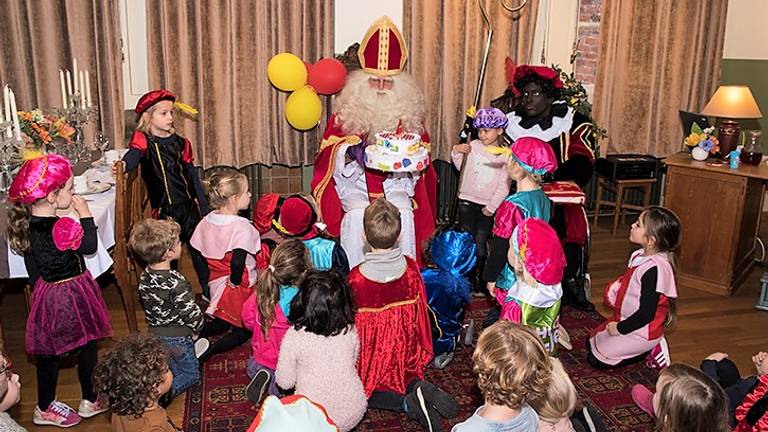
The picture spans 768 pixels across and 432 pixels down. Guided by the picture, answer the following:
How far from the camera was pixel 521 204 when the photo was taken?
3801mm

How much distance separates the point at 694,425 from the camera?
7.88ft

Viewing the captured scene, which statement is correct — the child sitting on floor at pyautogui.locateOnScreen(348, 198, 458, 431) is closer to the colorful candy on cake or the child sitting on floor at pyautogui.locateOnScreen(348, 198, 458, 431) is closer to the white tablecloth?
the colorful candy on cake

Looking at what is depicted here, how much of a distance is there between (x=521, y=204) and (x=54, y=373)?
2.50m

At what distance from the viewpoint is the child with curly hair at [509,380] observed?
7.84 feet

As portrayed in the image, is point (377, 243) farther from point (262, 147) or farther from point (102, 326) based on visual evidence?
point (262, 147)

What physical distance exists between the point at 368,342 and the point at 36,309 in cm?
156

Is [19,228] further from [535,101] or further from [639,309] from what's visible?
[535,101]

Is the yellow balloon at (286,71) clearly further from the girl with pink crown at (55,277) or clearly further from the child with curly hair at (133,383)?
the child with curly hair at (133,383)

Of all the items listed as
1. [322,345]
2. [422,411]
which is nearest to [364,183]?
[422,411]

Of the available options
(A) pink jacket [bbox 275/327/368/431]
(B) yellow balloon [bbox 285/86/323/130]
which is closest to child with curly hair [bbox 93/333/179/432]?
(A) pink jacket [bbox 275/327/368/431]

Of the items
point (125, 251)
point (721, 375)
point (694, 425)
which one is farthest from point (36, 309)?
point (721, 375)

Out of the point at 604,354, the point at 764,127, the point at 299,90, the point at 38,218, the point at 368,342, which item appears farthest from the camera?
the point at 764,127

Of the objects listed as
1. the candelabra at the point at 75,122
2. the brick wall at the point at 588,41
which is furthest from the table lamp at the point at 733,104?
the candelabra at the point at 75,122

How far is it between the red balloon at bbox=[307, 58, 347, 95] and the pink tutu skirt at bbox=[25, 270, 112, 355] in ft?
9.12
